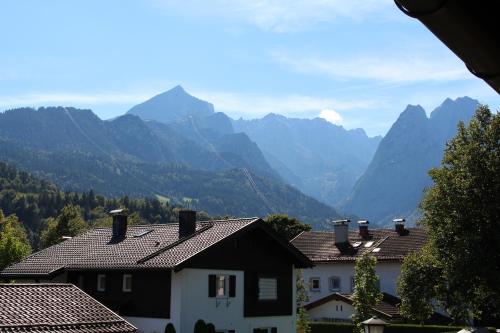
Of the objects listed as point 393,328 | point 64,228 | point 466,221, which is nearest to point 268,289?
point 393,328

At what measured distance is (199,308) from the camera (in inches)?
1183

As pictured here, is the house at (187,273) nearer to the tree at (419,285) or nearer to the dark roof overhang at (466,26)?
the tree at (419,285)

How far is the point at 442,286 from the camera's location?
31.1 m

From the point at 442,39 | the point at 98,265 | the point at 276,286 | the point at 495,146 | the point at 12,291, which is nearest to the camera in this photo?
the point at 442,39

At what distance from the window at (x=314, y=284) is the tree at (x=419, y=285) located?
19.3m

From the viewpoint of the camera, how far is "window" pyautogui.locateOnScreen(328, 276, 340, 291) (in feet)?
165

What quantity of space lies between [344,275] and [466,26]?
157ft

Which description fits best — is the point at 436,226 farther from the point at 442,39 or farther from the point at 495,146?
the point at 442,39

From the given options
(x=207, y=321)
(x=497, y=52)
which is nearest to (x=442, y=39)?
(x=497, y=52)

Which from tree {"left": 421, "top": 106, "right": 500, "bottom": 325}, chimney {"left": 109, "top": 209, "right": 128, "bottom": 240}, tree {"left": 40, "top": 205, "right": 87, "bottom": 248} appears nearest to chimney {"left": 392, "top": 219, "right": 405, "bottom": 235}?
tree {"left": 421, "top": 106, "right": 500, "bottom": 325}

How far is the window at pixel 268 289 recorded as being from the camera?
34000mm

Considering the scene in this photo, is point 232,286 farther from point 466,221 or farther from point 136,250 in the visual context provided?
point 466,221

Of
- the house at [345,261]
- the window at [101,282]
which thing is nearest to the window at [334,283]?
the house at [345,261]

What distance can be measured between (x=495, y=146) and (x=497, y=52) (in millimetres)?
28940
